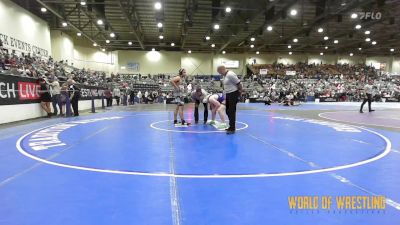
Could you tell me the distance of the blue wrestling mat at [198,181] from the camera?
2.68 metres

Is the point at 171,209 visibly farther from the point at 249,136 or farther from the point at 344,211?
the point at 249,136

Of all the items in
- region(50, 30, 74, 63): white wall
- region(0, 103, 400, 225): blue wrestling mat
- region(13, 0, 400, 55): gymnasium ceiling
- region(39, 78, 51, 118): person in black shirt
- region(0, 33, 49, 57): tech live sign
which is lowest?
region(0, 103, 400, 225): blue wrestling mat

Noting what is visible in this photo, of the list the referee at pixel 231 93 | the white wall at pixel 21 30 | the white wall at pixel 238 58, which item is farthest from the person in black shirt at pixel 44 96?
the white wall at pixel 238 58

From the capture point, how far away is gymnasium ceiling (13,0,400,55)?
897 inches

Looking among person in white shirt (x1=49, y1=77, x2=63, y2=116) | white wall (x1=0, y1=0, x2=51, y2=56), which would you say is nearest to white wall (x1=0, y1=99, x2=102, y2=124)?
person in white shirt (x1=49, y1=77, x2=63, y2=116)

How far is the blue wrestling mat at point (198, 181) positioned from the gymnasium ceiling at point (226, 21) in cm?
1721

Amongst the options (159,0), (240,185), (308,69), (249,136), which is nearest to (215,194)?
(240,185)

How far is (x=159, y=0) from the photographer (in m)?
21.8

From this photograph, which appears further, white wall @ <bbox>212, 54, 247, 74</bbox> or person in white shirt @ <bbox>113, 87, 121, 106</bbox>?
white wall @ <bbox>212, 54, 247, 74</bbox>

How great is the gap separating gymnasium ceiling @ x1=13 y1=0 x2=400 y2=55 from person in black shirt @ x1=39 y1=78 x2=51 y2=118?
428 inches

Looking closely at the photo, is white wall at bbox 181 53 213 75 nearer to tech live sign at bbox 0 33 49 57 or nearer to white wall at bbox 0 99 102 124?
tech live sign at bbox 0 33 49 57

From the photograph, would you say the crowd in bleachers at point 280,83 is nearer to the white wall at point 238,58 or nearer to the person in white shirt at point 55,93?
the white wall at point 238,58

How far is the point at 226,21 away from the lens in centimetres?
2948

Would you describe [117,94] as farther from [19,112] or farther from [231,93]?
[231,93]
